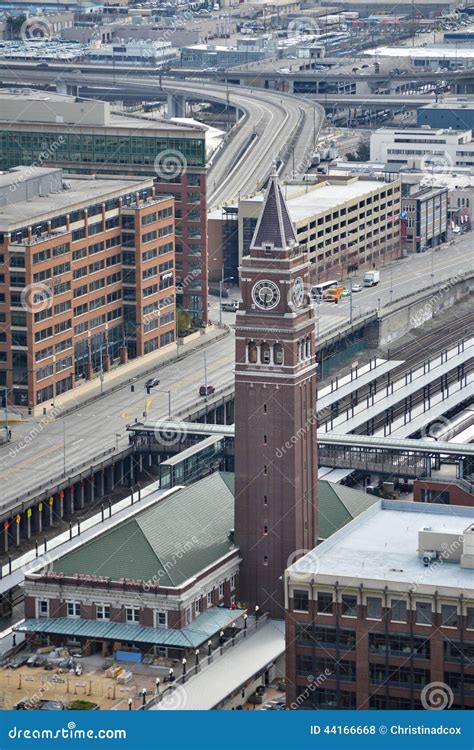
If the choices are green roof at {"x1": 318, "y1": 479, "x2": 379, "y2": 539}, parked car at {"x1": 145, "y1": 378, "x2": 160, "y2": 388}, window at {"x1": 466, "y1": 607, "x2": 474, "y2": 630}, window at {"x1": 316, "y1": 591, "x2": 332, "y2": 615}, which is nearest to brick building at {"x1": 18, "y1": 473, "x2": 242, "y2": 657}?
green roof at {"x1": 318, "y1": 479, "x2": 379, "y2": 539}

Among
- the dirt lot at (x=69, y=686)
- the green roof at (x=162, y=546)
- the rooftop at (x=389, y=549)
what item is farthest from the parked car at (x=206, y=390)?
the dirt lot at (x=69, y=686)

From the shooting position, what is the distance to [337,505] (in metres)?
143

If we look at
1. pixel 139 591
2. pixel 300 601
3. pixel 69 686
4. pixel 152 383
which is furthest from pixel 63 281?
pixel 300 601

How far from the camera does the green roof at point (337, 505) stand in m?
142

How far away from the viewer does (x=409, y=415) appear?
18150 centimetres

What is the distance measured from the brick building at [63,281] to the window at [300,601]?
226 ft

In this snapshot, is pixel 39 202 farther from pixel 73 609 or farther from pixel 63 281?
pixel 73 609

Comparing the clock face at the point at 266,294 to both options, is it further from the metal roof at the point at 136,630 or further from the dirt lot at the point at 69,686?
the dirt lot at the point at 69,686

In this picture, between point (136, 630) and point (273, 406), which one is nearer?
point (136, 630)

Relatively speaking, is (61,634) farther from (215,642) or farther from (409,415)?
(409,415)

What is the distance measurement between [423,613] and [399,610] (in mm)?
1091

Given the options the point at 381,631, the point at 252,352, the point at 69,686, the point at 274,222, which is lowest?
the point at 69,686
